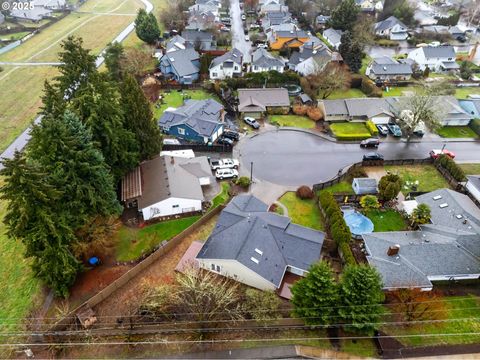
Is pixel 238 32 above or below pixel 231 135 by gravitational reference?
above

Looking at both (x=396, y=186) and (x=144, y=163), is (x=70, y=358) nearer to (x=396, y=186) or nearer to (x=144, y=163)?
(x=144, y=163)

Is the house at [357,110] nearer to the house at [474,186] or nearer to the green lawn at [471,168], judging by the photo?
the green lawn at [471,168]

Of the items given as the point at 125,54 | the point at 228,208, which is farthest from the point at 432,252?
the point at 125,54

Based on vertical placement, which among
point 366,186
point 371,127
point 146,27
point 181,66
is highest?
point 146,27

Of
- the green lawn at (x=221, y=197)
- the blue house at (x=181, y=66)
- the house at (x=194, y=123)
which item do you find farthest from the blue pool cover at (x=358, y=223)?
the blue house at (x=181, y=66)

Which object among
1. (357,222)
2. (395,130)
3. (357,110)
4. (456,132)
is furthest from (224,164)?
(456,132)

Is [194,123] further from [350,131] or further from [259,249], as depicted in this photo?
[259,249]

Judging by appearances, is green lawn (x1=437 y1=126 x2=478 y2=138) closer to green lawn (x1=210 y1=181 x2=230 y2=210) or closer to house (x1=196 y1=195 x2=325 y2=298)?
house (x1=196 y1=195 x2=325 y2=298)

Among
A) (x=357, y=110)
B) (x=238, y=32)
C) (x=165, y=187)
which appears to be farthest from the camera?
(x=238, y=32)
